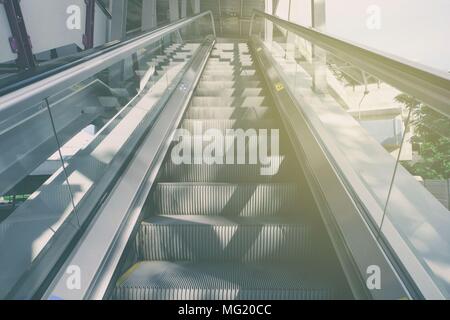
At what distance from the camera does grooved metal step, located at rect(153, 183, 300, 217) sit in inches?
103

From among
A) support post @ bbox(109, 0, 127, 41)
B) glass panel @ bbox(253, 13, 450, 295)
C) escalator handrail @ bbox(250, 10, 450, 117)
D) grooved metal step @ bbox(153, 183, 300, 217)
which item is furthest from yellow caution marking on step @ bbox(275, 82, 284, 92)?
support post @ bbox(109, 0, 127, 41)

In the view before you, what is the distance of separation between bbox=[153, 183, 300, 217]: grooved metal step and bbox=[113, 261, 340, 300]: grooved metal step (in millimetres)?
532

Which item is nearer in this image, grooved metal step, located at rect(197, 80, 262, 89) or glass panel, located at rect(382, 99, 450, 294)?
glass panel, located at rect(382, 99, 450, 294)

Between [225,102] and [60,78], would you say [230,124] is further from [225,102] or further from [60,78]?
[60,78]

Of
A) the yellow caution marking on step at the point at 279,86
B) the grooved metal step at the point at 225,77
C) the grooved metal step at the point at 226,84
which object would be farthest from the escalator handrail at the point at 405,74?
the grooved metal step at the point at 225,77

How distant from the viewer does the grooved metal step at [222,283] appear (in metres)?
1.85

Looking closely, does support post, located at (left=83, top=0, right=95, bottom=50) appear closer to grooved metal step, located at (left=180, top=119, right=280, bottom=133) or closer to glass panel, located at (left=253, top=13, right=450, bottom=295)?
grooved metal step, located at (left=180, top=119, right=280, bottom=133)

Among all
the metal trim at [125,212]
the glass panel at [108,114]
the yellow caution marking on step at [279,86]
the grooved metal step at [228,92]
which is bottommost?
the grooved metal step at [228,92]

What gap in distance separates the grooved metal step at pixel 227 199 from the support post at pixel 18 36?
251 centimetres

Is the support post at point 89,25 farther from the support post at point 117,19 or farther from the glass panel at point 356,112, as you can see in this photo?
the glass panel at point 356,112

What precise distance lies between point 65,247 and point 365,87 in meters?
1.79

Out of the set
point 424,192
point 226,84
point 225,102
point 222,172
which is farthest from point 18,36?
point 424,192
